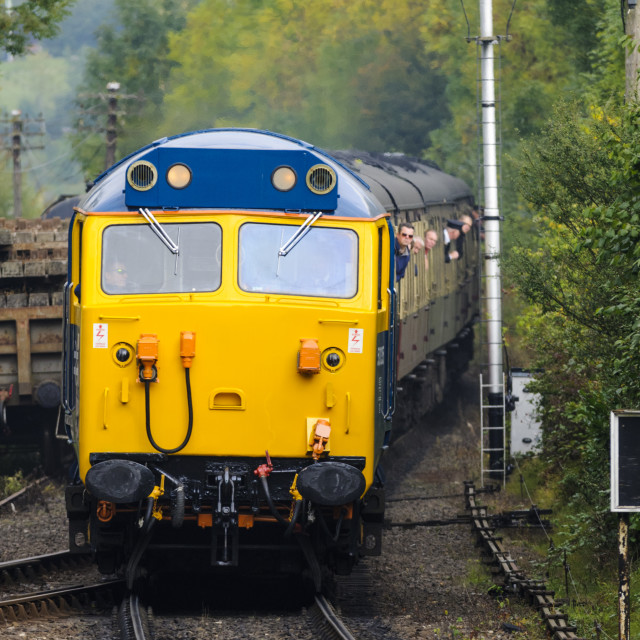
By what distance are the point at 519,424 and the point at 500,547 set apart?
5761mm

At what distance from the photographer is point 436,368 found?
71.6 ft

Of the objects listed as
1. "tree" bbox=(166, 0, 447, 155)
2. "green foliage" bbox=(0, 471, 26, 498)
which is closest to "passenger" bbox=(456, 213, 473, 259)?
"green foliage" bbox=(0, 471, 26, 498)

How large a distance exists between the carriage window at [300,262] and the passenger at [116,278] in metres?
0.84

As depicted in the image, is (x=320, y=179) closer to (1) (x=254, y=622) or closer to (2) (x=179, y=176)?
(2) (x=179, y=176)

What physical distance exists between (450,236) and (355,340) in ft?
38.9

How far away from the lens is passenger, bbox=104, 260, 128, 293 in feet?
31.2

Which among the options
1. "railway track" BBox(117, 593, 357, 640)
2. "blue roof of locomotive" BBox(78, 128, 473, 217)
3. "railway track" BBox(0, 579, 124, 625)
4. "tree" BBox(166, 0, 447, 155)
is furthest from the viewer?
"tree" BBox(166, 0, 447, 155)

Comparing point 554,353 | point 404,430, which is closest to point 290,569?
point 554,353

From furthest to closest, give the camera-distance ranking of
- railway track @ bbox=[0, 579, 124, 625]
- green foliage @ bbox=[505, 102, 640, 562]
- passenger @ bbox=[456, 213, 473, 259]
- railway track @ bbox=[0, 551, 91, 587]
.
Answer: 1. passenger @ bbox=[456, 213, 473, 259]
2. railway track @ bbox=[0, 551, 91, 587]
3. green foliage @ bbox=[505, 102, 640, 562]
4. railway track @ bbox=[0, 579, 124, 625]

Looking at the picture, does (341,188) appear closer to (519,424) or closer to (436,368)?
(519,424)

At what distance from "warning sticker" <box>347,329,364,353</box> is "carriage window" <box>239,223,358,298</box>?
29 cm

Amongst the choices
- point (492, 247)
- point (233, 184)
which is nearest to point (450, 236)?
point (492, 247)

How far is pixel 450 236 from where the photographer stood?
21047 millimetres

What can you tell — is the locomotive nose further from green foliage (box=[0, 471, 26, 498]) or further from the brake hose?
green foliage (box=[0, 471, 26, 498])
